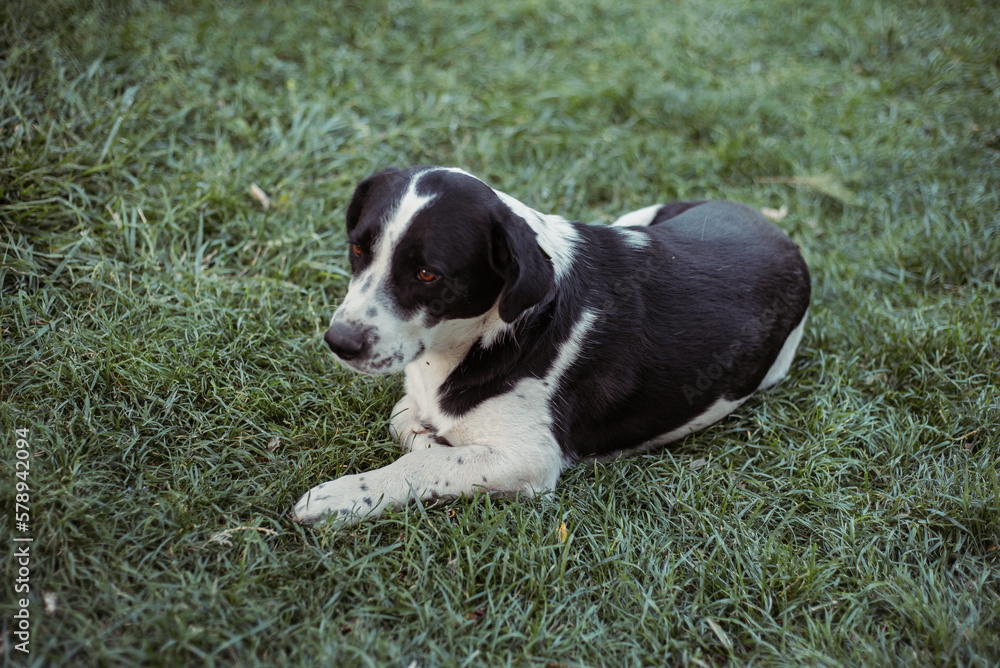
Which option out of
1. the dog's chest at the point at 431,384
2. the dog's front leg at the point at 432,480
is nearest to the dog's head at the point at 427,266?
the dog's chest at the point at 431,384

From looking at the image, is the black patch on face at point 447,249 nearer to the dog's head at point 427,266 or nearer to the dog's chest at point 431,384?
the dog's head at point 427,266

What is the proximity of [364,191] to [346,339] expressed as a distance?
74 centimetres

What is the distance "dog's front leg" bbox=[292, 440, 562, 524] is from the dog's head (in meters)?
0.46

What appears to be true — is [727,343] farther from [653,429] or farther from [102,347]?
[102,347]

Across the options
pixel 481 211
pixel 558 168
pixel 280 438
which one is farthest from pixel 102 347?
pixel 558 168

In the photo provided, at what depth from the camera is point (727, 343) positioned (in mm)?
3250

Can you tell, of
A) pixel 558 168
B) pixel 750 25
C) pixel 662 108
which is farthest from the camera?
pixel 750 25

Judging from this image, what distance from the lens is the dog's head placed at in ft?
8.79

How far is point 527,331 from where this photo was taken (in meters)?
2.98

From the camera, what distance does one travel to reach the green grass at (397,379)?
8.43 feet

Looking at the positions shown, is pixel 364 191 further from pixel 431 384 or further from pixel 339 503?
pixel 339 503

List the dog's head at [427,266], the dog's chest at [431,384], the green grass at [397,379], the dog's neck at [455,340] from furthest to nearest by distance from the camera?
the dog's chest at [431,384] → the dog's neck at [455,340] → the dog's head at [427,266] → the green grass at [397,379]

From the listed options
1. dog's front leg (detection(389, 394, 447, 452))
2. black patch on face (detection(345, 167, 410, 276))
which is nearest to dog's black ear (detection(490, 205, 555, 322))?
black patch on face (detection(345, 167, 410, 276))

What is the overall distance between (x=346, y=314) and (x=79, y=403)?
139 centimetres
